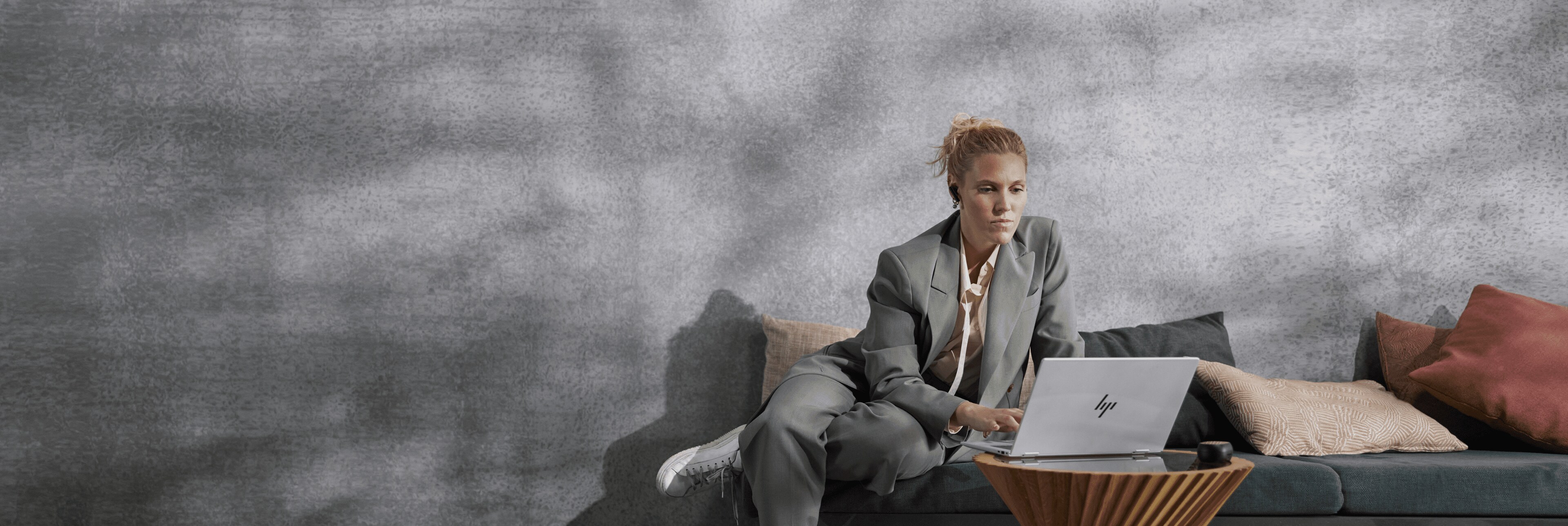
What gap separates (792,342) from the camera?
2691 millimetres

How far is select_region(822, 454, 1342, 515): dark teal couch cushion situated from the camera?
6.92 feet

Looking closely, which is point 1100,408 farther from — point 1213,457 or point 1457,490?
point 1457,490

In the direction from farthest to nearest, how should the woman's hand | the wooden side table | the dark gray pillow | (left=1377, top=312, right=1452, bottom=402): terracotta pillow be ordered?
(left=1377, top=312, right=1452, bottom=402): terracotta pillow, the dark gray pillow, the woman's hand, the wooden side table

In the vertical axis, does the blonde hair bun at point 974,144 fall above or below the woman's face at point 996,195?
above

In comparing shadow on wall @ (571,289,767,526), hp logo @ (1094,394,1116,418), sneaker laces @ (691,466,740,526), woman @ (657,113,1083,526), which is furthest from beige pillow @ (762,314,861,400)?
hp logo @ (1094,394,1116,418)

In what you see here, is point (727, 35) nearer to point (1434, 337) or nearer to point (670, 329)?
point (670, 329)

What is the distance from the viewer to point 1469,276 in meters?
2.98

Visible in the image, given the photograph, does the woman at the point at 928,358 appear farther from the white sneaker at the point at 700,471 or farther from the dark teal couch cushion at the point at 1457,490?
the dark teal couch cushion at the point at 1457,490

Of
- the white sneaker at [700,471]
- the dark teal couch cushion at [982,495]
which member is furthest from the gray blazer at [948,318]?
the white sneaker at [700,471]

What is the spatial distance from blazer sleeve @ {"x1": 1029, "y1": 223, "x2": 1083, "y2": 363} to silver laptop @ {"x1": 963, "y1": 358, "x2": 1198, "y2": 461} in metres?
0.49

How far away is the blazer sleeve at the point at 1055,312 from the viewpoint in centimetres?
224

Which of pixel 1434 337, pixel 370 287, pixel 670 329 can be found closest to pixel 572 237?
pixel 670 329

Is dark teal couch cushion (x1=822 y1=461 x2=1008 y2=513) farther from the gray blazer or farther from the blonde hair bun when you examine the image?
the blonde hair bun

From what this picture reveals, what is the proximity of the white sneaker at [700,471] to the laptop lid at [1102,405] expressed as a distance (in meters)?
0.78
